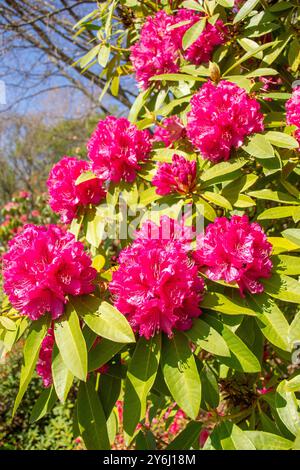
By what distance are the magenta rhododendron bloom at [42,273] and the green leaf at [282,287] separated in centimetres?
41

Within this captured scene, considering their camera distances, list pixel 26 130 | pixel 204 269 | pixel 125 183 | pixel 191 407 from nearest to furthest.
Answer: pixel 191 407, pixel 204 269, pixel 125 183, pixel 26 130

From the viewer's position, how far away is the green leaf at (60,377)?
0.83 metres

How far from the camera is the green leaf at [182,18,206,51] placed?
1.25 meters

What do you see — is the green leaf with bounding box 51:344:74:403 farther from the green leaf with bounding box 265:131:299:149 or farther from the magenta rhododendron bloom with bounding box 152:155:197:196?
the green leaf with bounding box 265:131:299:149

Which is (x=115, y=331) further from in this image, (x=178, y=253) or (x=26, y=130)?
(x=26, y=130)

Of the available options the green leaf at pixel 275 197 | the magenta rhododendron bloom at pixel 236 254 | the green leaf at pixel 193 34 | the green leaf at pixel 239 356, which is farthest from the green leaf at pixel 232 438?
the green leaf at pixel 193 34

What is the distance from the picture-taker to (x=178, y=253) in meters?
0.88


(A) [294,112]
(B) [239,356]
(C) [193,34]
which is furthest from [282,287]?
(C) [193,34]

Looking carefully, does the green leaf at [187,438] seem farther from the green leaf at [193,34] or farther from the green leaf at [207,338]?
the green leaf at [193,34]

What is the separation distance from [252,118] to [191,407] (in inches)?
28.4

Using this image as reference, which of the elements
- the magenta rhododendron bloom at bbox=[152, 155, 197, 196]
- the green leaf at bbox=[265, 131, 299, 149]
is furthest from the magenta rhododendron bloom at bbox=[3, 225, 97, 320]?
the green leaf at bbox=[265, 131, 299, 149]
